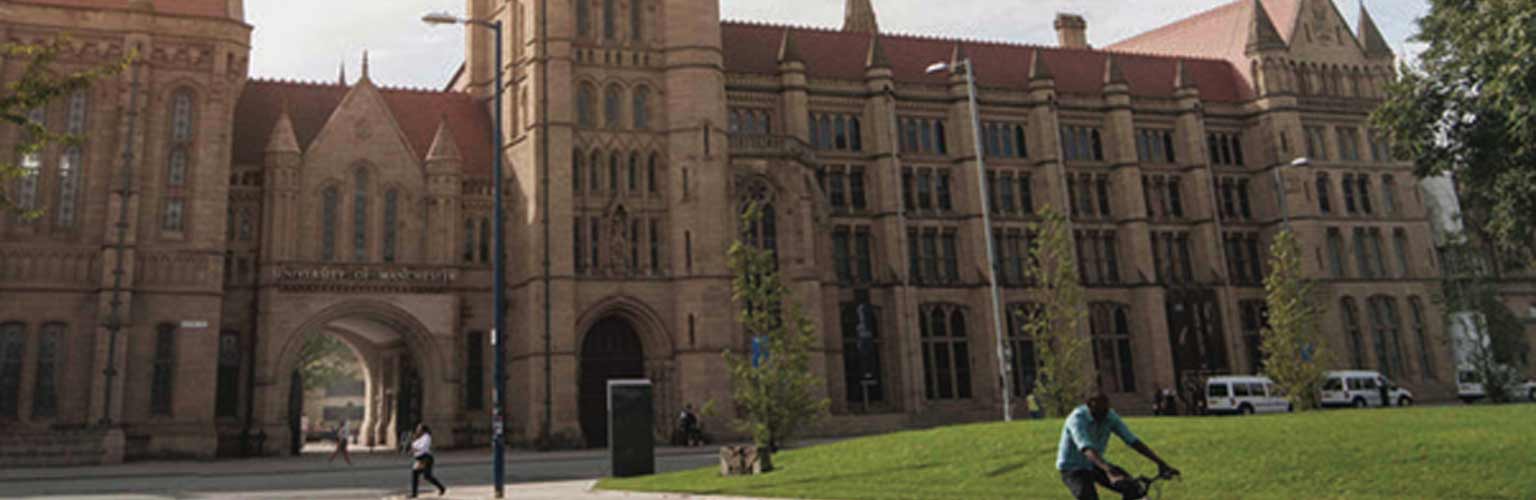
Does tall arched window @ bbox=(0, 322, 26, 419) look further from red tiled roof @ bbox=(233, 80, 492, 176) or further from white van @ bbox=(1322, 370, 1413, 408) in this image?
white van @ bbox=(1322, 370, 1413, 408)

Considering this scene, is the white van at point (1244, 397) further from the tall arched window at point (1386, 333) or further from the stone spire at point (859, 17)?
the stone spire at point (859, 17)

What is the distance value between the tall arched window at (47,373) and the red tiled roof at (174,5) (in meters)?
11.1

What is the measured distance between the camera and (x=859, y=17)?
211 ft

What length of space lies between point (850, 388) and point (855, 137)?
11.8 meters

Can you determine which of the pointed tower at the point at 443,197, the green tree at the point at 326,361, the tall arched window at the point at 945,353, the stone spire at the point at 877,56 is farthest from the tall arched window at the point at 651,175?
the green tree at the point at 326,361

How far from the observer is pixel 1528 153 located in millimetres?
29469

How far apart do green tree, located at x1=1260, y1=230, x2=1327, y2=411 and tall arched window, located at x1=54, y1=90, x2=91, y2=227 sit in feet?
127

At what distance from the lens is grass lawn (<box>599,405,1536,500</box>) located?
48.5ft

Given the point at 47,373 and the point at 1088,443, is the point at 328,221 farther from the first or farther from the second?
the point at 1088,443

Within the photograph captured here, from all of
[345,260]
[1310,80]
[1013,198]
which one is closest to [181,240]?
[345,260]

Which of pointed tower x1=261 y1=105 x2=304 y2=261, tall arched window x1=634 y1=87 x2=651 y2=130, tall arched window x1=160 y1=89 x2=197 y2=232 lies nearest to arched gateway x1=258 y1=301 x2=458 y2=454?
pointed tower x1=261 y1=105 x2=304 y2=261

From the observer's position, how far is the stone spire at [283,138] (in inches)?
1519

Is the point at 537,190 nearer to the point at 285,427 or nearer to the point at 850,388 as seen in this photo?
the point at 285,427

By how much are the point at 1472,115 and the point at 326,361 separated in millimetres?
85233
